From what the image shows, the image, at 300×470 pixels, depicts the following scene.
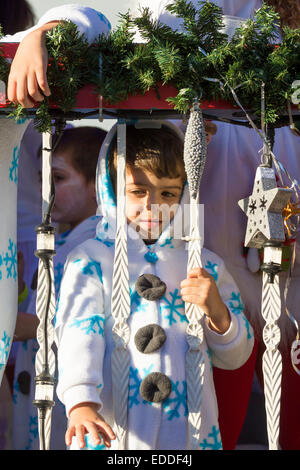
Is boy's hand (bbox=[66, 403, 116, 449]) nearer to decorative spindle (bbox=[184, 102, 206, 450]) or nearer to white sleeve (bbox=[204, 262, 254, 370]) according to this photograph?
decorative spindle (bbox=[184, 102, 206, 450])

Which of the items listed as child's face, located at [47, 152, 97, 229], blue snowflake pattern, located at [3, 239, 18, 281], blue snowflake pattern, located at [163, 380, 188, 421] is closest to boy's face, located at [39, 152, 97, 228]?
child's face, located at [47, 152, 97, 229]

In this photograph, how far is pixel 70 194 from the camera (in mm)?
2773

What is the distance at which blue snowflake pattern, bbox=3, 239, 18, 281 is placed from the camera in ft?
7.39

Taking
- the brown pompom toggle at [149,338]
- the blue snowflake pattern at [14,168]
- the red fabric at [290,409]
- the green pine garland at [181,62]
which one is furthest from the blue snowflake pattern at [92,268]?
the red fabric at [290,409]

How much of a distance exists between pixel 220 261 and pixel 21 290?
0.75 meters

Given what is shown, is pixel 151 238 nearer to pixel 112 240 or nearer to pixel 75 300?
pixel 112 240

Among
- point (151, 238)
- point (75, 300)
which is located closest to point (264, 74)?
point (151, 238)

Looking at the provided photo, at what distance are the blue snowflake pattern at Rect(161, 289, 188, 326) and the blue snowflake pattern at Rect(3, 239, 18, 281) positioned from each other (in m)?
0.44

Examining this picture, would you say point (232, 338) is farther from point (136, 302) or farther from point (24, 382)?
point (24, 382)

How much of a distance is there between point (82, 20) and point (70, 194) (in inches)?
31.6

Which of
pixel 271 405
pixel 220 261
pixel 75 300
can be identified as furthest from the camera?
pixel 220 261

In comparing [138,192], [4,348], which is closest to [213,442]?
[4,348]
